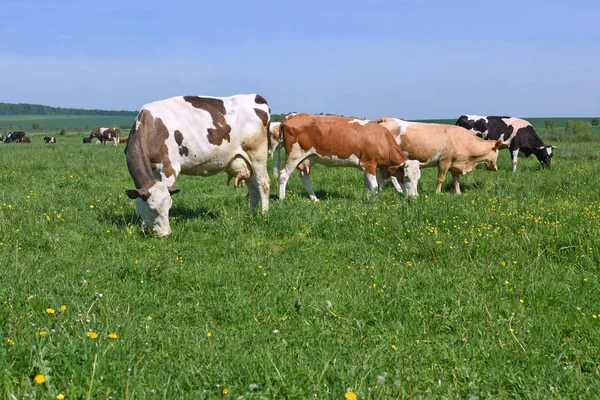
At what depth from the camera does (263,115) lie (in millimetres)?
9961

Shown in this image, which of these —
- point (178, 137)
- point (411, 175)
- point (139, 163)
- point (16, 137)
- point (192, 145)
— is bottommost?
point (16, 137)

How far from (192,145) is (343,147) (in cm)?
475

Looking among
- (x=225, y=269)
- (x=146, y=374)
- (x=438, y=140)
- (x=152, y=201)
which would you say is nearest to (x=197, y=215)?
(x=152, y=201)

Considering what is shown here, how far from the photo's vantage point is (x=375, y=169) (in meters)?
12.8

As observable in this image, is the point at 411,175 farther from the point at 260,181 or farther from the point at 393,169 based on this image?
the point at 260,181

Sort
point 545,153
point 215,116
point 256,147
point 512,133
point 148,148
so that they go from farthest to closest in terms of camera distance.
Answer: point 512,133
point 545,153
point 256,147
point 215,116
point 148,148

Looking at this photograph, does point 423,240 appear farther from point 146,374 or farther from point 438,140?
point 438,140

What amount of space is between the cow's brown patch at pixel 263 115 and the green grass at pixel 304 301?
169 cm

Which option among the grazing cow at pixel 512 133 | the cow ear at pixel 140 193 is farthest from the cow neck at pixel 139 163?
the grazing cow at pixel 512 133

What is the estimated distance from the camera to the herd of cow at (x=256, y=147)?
8492 millimetres

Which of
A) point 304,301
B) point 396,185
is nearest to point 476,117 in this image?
point 396,185

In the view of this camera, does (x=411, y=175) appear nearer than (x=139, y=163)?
No

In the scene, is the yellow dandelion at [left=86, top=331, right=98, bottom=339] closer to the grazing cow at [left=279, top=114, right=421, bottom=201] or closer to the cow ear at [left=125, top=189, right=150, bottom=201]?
the cow ear at [left=125, top=189, right=150, bottom=201]

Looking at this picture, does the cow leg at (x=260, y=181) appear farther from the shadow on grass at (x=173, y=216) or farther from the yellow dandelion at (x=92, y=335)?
the yellow dandelion at (x=92, y=335)
